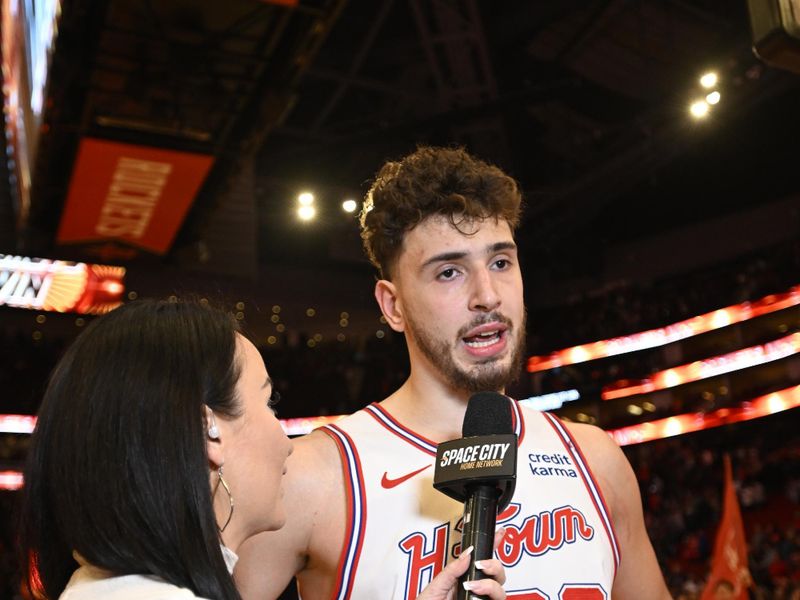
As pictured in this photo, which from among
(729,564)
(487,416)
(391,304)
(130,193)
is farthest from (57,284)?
(487,416)

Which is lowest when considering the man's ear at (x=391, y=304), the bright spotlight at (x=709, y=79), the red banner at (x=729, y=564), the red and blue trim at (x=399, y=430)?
the red and blue trim at (x=399, y=430)

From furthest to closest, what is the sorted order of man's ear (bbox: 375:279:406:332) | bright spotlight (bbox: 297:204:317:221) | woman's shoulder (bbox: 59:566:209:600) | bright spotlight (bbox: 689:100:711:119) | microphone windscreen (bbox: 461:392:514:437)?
bright spotlight (bbox: 297:204:317:221) < bright spotlight (bbox: 689:100:711:119) < man's ear (bbox: 375:279:406:332) < microphone windscreen (bbox: 461:392:514:437) < woman's shoulder (bbox: 59:566:209:600)

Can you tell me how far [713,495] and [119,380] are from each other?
51.7 ft

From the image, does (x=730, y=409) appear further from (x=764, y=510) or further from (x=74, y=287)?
(x=74, y=287)

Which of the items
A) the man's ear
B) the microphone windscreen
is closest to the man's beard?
the man's ear

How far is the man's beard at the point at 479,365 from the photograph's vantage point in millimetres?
2602

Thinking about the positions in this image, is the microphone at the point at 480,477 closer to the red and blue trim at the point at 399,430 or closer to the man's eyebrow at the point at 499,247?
the red and blue trim at the point at 399,430

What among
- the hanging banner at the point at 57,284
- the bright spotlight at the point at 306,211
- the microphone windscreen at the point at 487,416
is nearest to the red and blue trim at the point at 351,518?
the microphone windscreen at the point at 487,416

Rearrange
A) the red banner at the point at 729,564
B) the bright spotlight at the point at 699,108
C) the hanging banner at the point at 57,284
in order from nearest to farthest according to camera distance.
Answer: the red banner at the point at 729,564 → the bright spotlight at the point at 699,108 → the hanging banner at the point at 57,284

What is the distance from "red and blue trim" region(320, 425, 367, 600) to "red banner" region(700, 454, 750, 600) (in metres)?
5.26

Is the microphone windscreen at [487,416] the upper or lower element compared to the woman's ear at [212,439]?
upper

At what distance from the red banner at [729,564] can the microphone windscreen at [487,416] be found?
551 cm

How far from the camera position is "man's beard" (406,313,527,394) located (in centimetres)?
260

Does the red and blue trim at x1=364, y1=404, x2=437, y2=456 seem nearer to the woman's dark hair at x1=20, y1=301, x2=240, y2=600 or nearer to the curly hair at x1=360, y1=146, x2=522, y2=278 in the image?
the curly hair at x1=360, y1=146, x2=522, y2=278
